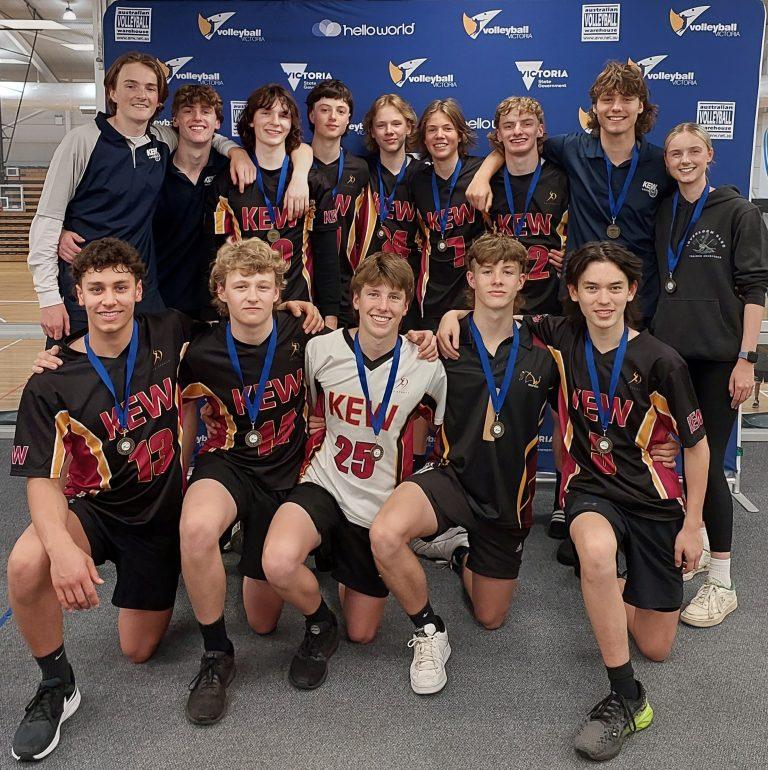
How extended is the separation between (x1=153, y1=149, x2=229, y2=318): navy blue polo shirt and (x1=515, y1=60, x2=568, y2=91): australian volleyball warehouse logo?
5.51 feet

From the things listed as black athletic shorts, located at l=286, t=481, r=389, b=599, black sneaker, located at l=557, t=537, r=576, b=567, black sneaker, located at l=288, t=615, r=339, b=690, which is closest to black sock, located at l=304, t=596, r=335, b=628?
black sneaker, located at l=288, t=615, r=339, b=690

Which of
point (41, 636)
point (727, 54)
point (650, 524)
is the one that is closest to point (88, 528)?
point (41, 636)

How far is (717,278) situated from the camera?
301 cm

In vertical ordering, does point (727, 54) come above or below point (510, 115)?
above

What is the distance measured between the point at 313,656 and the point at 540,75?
315cm

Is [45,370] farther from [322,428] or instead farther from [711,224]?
[711,224]

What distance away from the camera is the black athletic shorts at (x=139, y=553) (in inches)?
98.7

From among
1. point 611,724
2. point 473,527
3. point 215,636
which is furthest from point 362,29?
point 611,724

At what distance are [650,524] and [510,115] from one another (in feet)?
6.15

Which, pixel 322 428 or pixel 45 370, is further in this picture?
pixel 322 428

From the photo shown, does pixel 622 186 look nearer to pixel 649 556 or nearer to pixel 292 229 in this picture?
pixel 292 229

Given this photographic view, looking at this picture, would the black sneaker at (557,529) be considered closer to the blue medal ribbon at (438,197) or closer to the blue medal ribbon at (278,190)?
the blue medal ribbon at (438,197)

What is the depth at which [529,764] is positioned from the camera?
84.7 inches

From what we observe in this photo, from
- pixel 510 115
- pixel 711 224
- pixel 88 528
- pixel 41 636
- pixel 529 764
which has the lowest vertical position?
pixel 529 764
